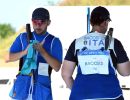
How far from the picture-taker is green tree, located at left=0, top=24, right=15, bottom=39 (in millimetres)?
20328

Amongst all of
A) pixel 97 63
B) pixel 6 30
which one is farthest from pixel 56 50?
pixel 6 30

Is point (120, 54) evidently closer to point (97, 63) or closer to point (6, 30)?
point (97, 63)

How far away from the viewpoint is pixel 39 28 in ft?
9.57

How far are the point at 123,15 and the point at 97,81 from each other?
165 inches

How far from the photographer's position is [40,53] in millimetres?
2883

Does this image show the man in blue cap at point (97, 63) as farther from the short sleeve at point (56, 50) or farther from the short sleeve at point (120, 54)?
the short sleeve at point (56, 50)

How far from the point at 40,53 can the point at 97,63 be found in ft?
1.59

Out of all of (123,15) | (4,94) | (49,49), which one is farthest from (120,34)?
(49,49)

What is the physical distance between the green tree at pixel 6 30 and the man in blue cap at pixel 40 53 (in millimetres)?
17492

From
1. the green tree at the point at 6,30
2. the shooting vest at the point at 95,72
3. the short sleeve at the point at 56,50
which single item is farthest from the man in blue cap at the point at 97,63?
the green tree at the point at 6,30

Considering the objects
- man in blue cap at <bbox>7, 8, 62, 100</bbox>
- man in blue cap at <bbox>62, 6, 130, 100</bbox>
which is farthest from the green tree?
man in blue cap at <bbox>62, 6, 130, 100</bbox>

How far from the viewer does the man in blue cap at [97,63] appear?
254 centimetres

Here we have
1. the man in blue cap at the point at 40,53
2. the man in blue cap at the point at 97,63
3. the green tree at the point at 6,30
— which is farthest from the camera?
the green tree at the point at 6,30

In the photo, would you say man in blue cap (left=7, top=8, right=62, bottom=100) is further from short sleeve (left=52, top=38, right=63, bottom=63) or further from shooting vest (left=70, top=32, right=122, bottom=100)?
shooting vest (left=70, top=32, right=122, bottom=100)
